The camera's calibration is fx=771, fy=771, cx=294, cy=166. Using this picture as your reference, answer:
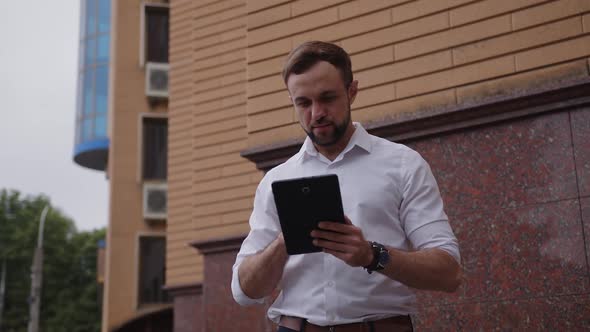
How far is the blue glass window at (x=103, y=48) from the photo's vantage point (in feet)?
94.4

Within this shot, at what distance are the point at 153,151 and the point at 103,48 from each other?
33.5ft

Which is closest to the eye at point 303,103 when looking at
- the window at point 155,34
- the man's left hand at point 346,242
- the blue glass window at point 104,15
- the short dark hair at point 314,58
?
the short dark hair at point 314,58

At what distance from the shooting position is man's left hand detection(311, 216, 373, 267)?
2439 mm

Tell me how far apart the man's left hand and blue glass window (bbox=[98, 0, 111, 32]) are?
27.3 meters

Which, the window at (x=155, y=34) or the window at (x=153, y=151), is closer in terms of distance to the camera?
the window at (x=153, y=151)

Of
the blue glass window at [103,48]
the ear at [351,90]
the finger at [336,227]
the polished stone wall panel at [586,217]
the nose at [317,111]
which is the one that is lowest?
the finger at [336,227]

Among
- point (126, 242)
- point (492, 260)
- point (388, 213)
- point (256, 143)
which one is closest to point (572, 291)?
point (492, 260)

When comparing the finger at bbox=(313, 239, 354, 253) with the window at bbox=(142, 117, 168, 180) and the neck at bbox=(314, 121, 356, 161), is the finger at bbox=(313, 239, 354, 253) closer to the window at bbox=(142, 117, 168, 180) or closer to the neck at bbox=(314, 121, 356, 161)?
the neck at bbox=(314, 121, 356, 161)

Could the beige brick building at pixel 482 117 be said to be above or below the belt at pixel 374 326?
above

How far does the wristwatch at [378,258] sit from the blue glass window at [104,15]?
27.3 m

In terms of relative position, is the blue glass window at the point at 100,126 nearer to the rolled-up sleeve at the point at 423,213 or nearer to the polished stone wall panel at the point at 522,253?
the polished stone wall panel at the point at 522,253

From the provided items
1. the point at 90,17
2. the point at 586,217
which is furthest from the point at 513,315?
the point at 90,17

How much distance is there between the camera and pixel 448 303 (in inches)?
212

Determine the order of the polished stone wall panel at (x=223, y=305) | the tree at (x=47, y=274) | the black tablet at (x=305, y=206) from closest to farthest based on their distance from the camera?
the black tablet at (x=305, y=206) → the polished stone wall panel at (x=223, y=305) → the tree at (x=47, y=274)
